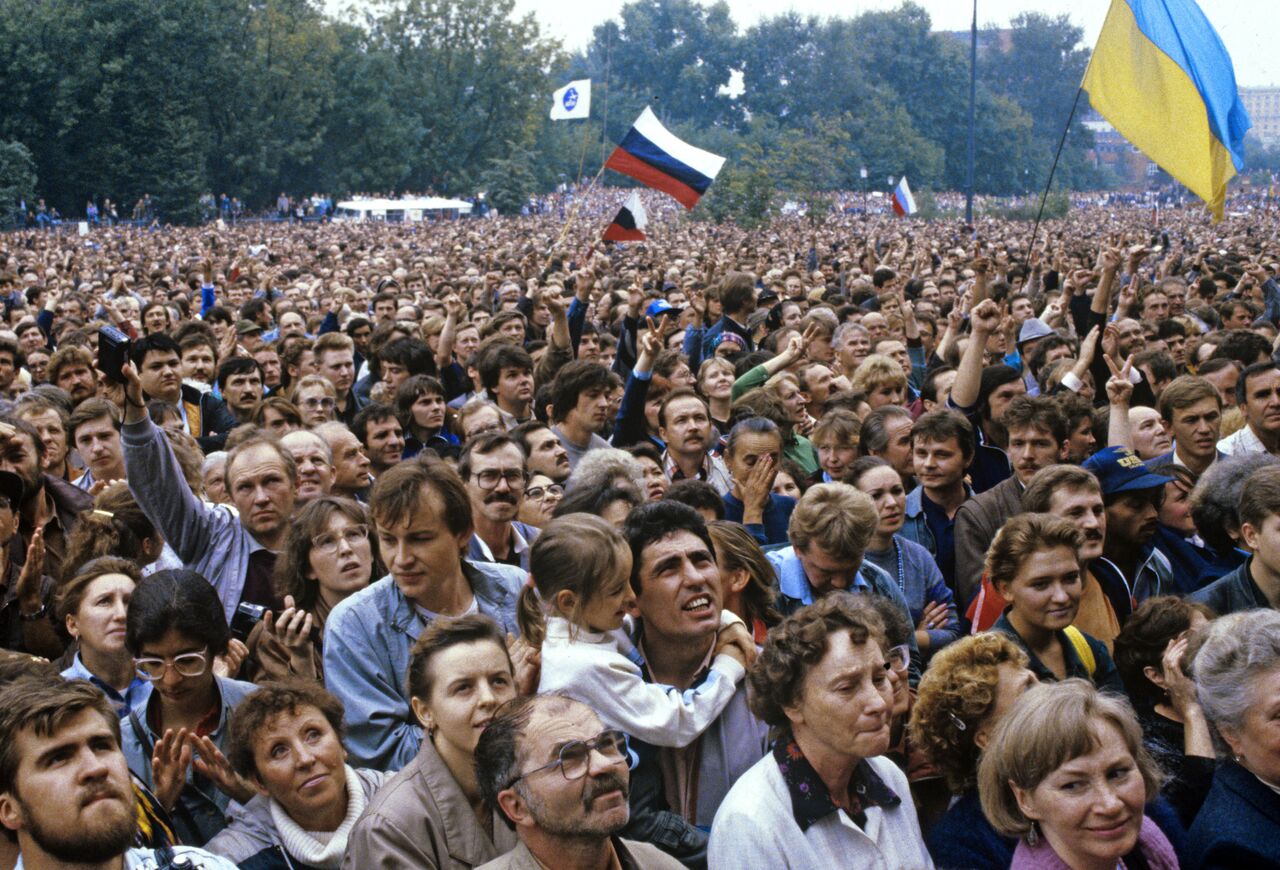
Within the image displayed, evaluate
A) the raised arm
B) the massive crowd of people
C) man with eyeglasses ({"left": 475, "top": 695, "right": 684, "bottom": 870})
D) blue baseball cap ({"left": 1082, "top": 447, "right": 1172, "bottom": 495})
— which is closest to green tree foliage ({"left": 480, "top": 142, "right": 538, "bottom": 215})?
the massive crowd of people

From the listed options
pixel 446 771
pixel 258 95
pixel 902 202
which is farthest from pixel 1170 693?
pixel 258 95

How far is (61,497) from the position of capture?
5.30 metres

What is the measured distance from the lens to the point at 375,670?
142 inches

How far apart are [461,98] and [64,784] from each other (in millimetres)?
67526

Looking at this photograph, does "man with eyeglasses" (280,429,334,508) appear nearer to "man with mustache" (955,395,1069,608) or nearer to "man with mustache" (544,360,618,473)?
"man with mustache" (544,360,618,473)

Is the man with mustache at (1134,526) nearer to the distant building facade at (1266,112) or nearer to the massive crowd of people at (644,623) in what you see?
the massive crowd of people at (644,623)

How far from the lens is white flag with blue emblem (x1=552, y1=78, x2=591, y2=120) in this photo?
21.3 meters

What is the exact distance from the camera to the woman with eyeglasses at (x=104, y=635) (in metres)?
3.90

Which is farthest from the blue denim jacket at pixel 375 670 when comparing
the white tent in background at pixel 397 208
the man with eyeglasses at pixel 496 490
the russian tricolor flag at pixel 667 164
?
the white tent in background at pixel 397 208

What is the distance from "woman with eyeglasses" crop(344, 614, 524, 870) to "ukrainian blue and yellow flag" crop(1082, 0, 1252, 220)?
6.70 meters

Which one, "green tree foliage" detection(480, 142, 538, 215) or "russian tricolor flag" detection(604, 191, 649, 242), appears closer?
"russian tricolor flag" detection(604, 191, 649, 242)

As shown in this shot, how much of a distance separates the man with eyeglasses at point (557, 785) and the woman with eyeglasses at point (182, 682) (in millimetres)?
1052

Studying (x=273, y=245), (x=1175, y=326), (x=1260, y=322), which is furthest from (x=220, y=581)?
(x=273, y=245)

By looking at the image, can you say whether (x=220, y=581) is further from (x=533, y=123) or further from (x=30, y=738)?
(x=533, y=123)
